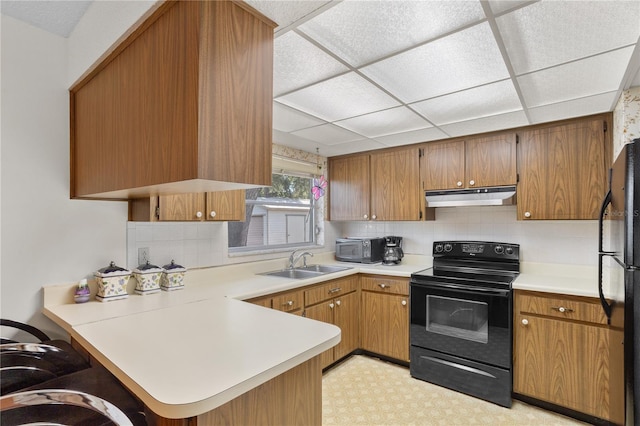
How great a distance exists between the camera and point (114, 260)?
2137 mm

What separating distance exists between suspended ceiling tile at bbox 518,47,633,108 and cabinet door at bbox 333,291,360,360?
84.7 inches

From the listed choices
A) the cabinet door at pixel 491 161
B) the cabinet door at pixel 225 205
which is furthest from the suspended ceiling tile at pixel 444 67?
the cabinet door at pixel 225 205

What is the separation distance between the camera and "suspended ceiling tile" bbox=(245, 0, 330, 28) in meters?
1.23

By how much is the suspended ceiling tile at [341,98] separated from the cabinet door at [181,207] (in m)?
0.89

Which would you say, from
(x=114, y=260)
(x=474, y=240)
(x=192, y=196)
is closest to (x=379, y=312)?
(x=474, y=240)

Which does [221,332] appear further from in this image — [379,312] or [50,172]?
[379,312]

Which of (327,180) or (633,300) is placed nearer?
(633,300)

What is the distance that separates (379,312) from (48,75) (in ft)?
9.86

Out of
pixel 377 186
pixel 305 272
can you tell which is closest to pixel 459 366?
pixel 305 272

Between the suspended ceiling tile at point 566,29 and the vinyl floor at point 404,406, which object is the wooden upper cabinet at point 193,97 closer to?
the suspended ceiling tile at point 566,29

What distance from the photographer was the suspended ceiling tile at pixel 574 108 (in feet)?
7.20

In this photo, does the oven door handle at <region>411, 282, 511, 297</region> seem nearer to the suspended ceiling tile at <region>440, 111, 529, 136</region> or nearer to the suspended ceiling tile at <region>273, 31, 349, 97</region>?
the suspended ceiling tile at <region>440, 111, 529, 136</region>

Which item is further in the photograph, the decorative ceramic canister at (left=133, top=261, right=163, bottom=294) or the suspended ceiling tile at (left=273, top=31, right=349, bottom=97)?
the decorative ceramic canister at (left=133, top=261, right=163, bottom=294)

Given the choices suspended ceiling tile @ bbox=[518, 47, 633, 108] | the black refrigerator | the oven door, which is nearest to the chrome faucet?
the oven door
